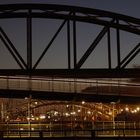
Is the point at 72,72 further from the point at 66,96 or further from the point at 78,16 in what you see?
the point at 66,96

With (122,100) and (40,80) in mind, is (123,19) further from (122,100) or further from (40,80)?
(122,100)

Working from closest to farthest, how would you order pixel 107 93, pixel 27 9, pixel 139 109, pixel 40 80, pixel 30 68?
pixel 30 68
pixel 27 9
pixel 40 80
pixel 107 93
pixel 139 109

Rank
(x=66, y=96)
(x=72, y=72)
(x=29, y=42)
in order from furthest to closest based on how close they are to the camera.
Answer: (x=66, y=96), (x=29, y=42), (x=72, y=72)

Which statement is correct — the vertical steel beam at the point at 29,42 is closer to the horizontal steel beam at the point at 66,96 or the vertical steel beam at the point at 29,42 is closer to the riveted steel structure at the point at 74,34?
the riveted steel structure at the point at 74,34

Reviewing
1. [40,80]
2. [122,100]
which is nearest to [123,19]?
[40,80]

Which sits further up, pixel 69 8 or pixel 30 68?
pixel 69 8

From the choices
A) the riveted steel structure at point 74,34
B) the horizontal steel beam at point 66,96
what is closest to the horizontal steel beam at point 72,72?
the riveted steel structure at point 74,34

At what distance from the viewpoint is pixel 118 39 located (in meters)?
28.1

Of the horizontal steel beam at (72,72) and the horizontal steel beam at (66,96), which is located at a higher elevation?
the horizontal steel beam at (66,96)

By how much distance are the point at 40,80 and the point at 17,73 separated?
34625 millimetres

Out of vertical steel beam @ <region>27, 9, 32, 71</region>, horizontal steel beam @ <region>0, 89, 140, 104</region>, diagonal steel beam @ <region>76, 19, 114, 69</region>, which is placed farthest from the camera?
horizontal steel beam @ <region>0, 89, 140, 104</region>

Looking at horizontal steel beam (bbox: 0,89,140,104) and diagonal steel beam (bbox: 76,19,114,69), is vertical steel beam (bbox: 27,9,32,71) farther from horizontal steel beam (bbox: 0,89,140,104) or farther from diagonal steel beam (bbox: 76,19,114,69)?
horizontal steel beam (bbox: 0,89,140,104)

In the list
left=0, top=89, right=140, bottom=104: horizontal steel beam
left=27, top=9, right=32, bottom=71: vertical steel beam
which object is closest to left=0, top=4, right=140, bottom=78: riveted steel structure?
left=27, top=9, right=32, bottom=71: vertical steel beam

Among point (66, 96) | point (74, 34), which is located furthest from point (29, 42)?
point (66, 96)
